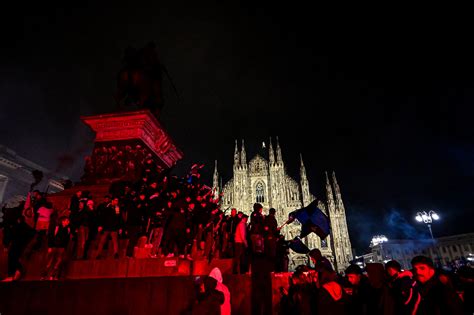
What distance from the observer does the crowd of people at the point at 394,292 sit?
7.32ft

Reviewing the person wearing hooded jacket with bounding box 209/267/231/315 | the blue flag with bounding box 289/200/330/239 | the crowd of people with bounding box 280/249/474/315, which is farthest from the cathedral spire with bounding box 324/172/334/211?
the person wearing hooded jacket with bounding box 209/267/231/315

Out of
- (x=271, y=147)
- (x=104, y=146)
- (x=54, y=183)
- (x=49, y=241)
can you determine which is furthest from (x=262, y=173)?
(x=49, y=241)

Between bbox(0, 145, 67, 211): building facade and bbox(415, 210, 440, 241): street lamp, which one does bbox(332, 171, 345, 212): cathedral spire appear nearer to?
bbox(415, 210, 440, 241): street lamp

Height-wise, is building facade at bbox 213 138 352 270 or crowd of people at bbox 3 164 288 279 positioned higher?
building facade at bbox 213 138 352 270

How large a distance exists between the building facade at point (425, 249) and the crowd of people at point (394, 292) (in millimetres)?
52998

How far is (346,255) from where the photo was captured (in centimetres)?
3544

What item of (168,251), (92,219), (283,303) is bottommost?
(283,303)

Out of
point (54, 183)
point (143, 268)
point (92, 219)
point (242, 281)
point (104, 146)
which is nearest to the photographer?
point (242, 281)

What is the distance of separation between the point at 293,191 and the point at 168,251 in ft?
126

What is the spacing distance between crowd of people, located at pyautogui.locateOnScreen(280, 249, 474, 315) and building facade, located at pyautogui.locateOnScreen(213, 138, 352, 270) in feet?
115

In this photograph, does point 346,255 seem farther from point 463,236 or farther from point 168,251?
point 168,251

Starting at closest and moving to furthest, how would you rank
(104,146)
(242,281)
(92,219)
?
(242,281)
(92,219)
(104,146)

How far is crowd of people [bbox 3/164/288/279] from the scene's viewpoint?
465 cm

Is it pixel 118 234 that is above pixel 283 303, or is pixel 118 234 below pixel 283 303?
above
